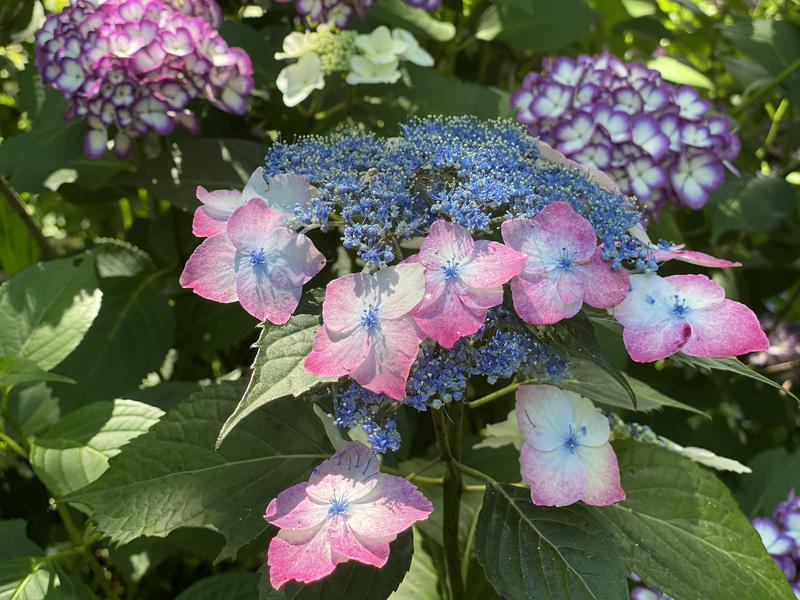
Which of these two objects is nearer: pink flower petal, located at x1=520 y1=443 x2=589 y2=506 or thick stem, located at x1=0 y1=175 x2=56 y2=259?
pink flower petal, located at x1=520 y1=443 x2=589 y2=506

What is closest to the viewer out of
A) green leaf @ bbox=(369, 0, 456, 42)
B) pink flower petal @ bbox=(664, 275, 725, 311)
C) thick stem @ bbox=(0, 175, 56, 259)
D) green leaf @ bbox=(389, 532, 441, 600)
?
pink flower petal @ bbox=(664, 275, 725, 311)

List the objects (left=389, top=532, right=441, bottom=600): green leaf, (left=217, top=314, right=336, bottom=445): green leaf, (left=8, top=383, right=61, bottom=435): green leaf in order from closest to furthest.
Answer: (left=217, top=314, right=336, bottom=445): green leaf
(left=389, top=532, right=441, bottom=600): green leaf
(left=8, top=383, right=61, bottom=435): green leaf

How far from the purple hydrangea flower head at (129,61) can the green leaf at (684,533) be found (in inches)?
28.4

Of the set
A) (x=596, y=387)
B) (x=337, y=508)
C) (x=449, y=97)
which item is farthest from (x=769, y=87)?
(x=337, y=508)

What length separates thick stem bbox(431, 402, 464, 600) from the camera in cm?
81

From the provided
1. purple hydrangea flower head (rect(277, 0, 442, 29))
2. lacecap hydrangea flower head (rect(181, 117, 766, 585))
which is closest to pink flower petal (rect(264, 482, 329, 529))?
lacecap hydrangea flower head (rect(181, 117, 766, 585))

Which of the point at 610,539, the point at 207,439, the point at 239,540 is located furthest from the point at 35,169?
the point at 610,539

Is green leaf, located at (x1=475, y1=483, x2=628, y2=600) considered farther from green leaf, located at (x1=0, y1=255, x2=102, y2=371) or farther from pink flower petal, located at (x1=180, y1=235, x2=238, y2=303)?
green leaf, located at (x1=0, y1=255, x2=102, y2=371)

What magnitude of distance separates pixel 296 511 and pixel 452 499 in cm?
28

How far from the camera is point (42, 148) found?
1184 mm

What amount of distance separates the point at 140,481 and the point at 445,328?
0.34m

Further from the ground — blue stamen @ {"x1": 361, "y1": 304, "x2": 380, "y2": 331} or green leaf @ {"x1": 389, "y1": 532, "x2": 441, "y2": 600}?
blue stamen @ {"x1": 361, "y1": 304, "x2": 380, "y2": 331}

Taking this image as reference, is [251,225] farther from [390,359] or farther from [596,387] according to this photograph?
[596,387]

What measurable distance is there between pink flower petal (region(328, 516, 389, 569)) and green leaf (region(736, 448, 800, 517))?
0.85m
